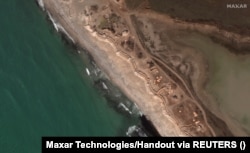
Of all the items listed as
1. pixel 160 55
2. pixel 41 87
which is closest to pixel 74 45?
pixel 41 87

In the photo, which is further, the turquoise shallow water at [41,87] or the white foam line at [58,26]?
the white foam line at [58,26]

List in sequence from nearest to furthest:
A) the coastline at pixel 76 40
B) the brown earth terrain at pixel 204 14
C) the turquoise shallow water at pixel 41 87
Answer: the brown earth terrain at pixel 204 14 → the turquoise shallow water at pixel 41 87 → the coastline at pixel 76 40
